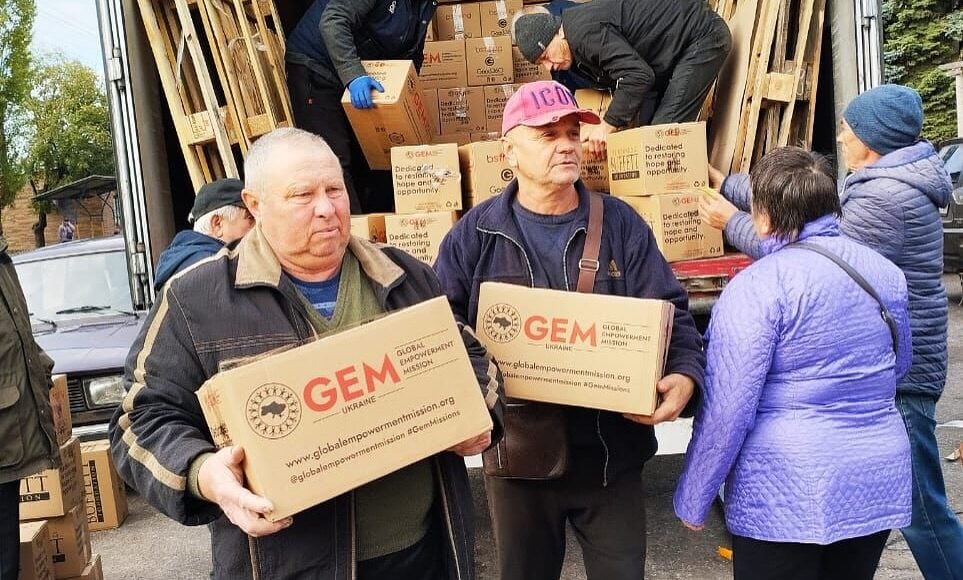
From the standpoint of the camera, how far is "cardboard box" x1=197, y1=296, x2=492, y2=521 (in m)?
1.46

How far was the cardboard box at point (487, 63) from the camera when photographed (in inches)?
205

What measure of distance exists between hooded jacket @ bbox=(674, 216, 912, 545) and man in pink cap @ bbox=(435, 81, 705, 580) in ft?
0.74

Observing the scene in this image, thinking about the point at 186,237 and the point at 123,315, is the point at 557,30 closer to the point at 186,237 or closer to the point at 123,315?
the point at 186,237

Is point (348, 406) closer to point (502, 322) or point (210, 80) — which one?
point (502, 322)

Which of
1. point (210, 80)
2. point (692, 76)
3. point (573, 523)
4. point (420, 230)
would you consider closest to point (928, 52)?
point (692, 76)

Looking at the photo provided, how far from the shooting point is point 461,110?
16.5 ft

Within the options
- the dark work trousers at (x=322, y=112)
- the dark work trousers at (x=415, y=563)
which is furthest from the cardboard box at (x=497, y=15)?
the dark work trousers at (x=415, y=563)

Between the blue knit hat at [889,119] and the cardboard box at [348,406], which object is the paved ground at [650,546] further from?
the cardboard box at [348,406]

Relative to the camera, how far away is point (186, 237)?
9.96 ft

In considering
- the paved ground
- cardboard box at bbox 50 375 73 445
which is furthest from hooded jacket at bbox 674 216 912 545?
cardboard box at bbox 50 375 73 445

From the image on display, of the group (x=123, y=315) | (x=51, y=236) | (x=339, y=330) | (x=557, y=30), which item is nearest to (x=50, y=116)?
(x=51, y=236)

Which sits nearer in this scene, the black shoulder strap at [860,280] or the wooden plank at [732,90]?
the black shoulder strap at [860,280]

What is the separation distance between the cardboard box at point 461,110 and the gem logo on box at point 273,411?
365 centimetres

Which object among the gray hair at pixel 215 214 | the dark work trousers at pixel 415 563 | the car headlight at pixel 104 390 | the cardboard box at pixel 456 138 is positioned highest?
the cardboard box at pixel 456 138
